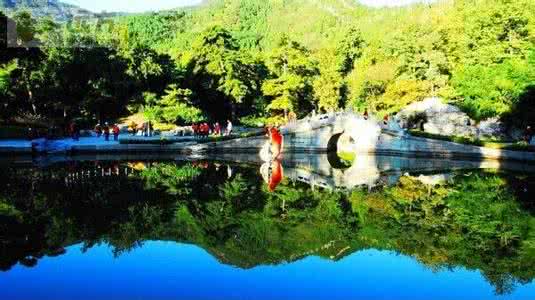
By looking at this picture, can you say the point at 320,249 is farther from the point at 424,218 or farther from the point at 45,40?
the point at 45,40

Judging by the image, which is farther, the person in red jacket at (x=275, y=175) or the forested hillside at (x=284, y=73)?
the forested hillside at (x=284, y=73)

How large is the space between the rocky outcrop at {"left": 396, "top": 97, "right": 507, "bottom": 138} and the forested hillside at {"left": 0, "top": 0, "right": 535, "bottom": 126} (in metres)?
0.87

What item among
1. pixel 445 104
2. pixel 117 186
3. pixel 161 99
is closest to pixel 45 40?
pixel 161 99

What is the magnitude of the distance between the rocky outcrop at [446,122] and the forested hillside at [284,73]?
87 centimetres

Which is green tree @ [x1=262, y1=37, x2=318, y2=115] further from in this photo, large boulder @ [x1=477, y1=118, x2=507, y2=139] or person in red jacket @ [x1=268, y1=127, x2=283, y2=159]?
person in red jacket @ [x1=268, y1=127, x2=283, y2=159]

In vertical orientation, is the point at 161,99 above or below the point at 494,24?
below

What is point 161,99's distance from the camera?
50469mm

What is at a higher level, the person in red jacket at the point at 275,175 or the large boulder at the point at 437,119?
the large boulder at the point at 437,119

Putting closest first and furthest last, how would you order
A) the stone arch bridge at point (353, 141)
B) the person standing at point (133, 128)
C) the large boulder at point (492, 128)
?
1. the stone arch bridge at point (353, 141)
2. the large boulder at point (492, 128)
3. the person standing at point (133, 128)

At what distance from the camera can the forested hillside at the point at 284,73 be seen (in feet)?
146

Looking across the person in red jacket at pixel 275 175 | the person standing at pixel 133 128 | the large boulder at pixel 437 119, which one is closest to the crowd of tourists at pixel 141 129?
the person standing at pixel 133 128

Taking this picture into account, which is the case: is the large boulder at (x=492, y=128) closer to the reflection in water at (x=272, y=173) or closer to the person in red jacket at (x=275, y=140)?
the person in red jacket at (x=275, y=140)

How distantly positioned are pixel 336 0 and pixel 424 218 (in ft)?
395

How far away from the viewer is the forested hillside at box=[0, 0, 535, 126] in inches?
1757
